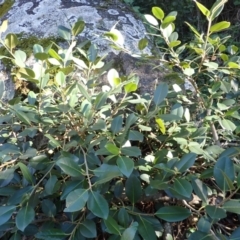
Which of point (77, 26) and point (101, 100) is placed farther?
point (77, 26)

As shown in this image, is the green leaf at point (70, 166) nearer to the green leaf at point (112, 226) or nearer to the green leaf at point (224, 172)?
the green leaf at point (112, 226)

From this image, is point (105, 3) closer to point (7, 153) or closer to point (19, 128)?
point (19, 128)

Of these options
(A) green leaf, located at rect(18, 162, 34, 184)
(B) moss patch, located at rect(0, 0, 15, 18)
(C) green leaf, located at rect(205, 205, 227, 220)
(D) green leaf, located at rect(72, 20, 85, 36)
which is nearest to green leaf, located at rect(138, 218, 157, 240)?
(C) green leaf, located at rect(205, 205, 227, 220)

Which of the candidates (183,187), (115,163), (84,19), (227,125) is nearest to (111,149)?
(115,163)

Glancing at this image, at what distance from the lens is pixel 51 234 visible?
0.65m

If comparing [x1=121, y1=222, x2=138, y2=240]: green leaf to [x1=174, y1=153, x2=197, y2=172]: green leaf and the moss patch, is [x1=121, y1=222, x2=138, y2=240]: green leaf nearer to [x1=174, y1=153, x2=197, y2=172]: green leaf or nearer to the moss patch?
[x1=174, y1=153, x2=197, y2=172]: green leaf

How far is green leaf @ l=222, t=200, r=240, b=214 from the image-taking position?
58 cm

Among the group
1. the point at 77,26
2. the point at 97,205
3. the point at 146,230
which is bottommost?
the point at 146,230

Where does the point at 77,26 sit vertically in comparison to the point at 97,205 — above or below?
above

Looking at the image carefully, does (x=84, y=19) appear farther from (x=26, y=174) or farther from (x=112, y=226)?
(x=112, y=226)

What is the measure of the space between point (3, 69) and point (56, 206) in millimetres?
509

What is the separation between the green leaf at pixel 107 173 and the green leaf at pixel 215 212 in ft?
0.50

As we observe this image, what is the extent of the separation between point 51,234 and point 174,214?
21 cm

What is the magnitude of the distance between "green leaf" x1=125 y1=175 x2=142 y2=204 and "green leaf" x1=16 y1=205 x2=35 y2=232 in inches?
6.8
